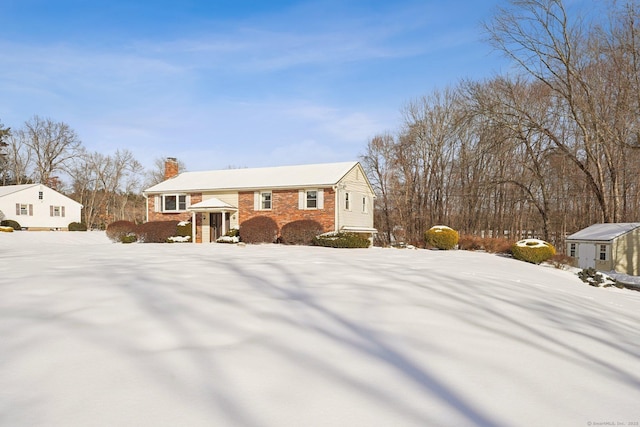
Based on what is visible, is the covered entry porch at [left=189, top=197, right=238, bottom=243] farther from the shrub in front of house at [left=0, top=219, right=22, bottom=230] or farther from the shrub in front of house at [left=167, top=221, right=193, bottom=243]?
the shrub in front of house at [left=0, top=219, right=22, bottom=230]

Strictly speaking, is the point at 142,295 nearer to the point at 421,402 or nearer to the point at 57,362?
the point at 57,362

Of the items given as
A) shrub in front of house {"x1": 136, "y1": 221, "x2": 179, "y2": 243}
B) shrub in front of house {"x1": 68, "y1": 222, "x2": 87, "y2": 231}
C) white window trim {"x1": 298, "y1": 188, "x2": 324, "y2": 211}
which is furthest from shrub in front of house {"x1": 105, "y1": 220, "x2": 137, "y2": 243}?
shrub in front of house {"x1": 68, "y1": 222, "x2": 87, "y2": 231}

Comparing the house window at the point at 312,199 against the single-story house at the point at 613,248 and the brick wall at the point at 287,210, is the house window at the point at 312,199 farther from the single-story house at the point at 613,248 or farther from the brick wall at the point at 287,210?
the single-story house at the point at 613,248

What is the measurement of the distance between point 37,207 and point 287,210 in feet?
93.4

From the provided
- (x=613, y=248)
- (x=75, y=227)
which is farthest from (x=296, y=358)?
(x=75, y=227)

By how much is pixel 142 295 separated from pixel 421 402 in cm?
339

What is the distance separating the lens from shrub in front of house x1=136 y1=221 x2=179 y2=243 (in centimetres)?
2158

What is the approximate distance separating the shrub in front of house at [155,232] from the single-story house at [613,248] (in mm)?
22634

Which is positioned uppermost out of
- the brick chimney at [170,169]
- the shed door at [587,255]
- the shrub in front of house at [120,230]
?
the brick chimney at [170,169]

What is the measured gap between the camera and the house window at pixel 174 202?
23984mm

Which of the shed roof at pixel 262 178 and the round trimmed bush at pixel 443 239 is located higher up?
the shed roof at pixel 262 178

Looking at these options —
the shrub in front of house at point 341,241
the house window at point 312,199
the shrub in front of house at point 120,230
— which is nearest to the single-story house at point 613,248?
the shrub in front of house at point 341,241

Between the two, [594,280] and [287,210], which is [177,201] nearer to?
[287,210]

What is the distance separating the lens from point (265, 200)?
22344 mm
